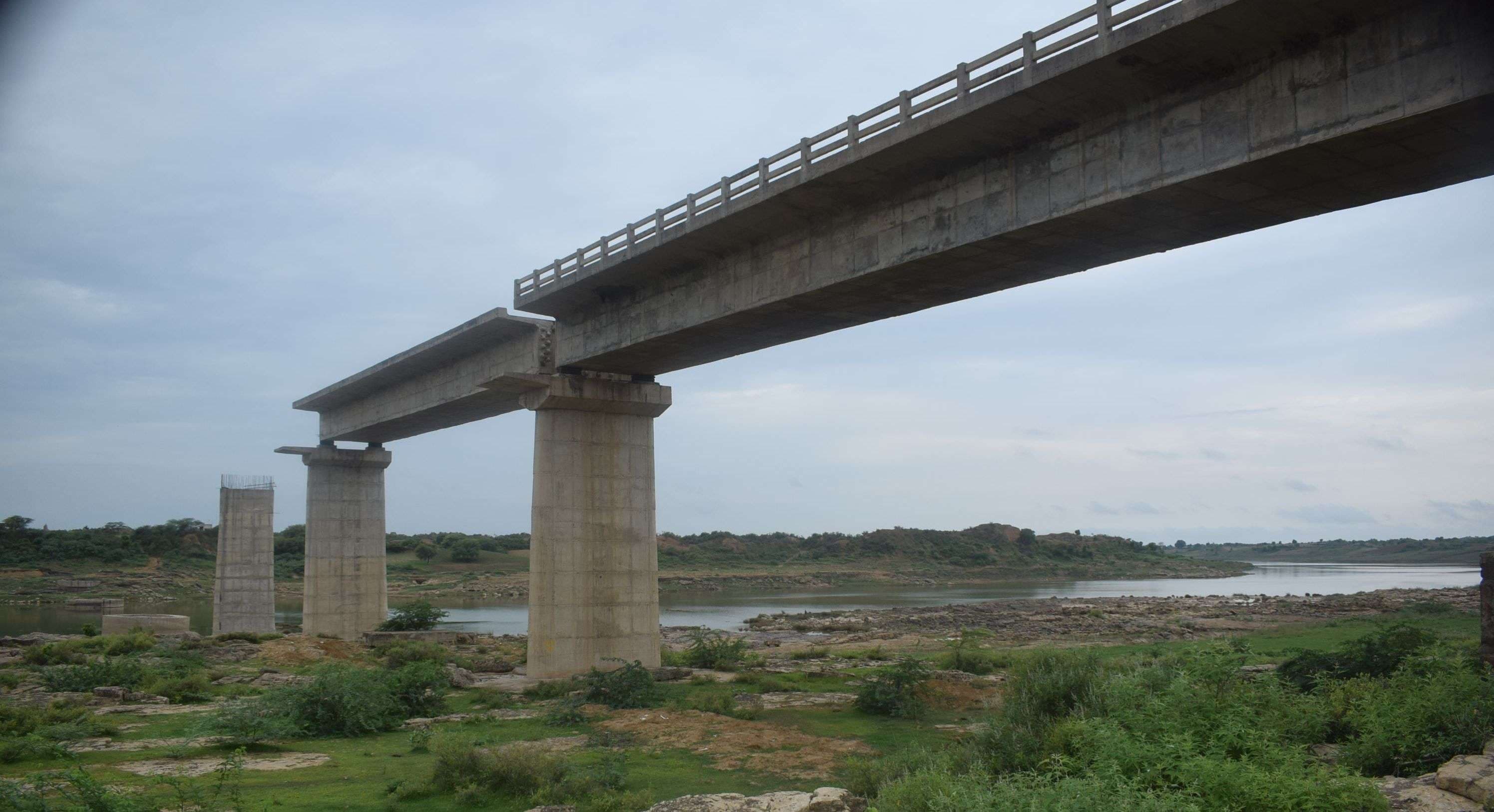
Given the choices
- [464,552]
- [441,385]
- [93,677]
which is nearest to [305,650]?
[93,677]

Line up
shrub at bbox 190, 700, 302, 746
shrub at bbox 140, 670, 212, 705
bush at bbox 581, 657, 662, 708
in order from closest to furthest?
shrub at bbox 190, 700, 302, 746
bush at bbox 581, 657, 662, 708
shrub at bbox 140, 670, 212, 705

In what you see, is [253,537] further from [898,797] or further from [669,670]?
[898,797]

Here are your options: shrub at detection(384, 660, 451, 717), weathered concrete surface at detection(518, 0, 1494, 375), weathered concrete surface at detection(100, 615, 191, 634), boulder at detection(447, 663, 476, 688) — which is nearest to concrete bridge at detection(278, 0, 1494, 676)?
weathered concrete surface at detection(518, 0, 1494, 375)

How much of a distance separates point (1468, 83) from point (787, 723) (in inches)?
594

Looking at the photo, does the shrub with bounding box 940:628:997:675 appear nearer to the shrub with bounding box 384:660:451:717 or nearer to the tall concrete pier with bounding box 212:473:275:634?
the shrub with bounding box 384:660:451:717

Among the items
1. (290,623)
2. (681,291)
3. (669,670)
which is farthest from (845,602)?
(681,291)

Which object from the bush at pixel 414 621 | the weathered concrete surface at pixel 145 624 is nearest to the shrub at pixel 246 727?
the bush at pixel 414 621

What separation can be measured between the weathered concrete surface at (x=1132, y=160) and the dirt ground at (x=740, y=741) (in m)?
→ 8.71

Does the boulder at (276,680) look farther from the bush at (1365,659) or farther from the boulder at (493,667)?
the bush at (1365,659)

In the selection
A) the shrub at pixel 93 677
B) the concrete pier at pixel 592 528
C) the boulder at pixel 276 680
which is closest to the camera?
the shrub at pixel 93 677

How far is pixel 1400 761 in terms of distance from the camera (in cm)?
1023

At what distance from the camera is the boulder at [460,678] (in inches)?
1035

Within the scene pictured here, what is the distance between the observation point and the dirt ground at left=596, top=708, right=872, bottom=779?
1576 centimetres

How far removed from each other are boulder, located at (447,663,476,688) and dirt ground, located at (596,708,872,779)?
6.67 meters
